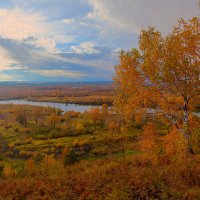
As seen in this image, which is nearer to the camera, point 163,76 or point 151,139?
point 163,76

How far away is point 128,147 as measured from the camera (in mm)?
60750

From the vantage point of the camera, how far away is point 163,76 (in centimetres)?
1280

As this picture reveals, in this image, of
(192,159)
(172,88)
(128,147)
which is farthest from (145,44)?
(128,147)

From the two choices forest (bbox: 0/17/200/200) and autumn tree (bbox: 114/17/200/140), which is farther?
autumn tree (bbox: 114/17/200/140)

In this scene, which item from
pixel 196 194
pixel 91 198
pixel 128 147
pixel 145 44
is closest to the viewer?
pixel 196 194

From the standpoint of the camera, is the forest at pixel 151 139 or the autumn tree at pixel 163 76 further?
the autumn tree at pixel 163 76

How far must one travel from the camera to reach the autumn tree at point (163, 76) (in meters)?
12.4

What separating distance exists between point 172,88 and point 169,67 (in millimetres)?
1502

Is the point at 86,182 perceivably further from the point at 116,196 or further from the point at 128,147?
the point at 128,147

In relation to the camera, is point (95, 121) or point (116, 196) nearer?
point (116, 196)

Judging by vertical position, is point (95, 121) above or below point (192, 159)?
below

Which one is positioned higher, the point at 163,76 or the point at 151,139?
the point at 163,76

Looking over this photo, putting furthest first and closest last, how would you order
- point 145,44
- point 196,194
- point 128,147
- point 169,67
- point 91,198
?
1. point 128,147
2. point 145,44
3. point 169,67
4. point 91,198
5. point 196,194

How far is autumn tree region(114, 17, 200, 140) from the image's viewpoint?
12422mm
